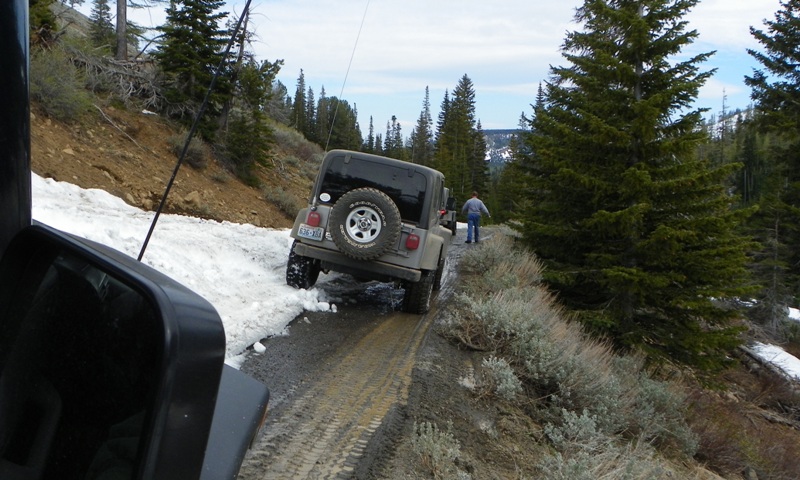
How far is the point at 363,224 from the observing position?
7645 millimetres

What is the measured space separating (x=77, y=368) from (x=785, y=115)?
2852cm

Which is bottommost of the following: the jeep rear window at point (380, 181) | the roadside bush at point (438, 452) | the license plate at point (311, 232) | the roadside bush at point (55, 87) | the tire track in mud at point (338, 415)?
the tire track in mud at point (338, 415)

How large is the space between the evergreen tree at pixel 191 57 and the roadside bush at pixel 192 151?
99 cm

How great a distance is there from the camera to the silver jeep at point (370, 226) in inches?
→ 299

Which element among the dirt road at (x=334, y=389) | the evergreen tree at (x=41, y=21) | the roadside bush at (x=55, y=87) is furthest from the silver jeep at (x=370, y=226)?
the evergreen tree at (x=41, y=21)

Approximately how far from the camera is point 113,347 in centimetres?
117

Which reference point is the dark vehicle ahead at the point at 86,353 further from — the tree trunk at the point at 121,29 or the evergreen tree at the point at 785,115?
the evergreen tree at the point at 785,115

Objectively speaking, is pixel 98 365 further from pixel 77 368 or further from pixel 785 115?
pixel 785 115

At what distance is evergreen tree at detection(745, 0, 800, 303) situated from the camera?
23953 mm

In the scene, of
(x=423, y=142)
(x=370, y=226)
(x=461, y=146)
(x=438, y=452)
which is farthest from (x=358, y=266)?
(x=423, y=142)

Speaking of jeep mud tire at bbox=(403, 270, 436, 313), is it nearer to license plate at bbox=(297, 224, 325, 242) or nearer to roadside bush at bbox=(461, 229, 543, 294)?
license plate at bbox=(297, 224, 325, 242)

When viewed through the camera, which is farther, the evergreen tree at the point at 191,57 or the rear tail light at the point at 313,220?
the evergreen tree at the point at 191,57

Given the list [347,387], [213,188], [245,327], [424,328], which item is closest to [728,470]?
[424,328]

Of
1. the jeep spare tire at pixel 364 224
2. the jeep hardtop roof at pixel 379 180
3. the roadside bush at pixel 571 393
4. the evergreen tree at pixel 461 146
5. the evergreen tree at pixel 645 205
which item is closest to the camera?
the roadside bush at pixel 571 393
